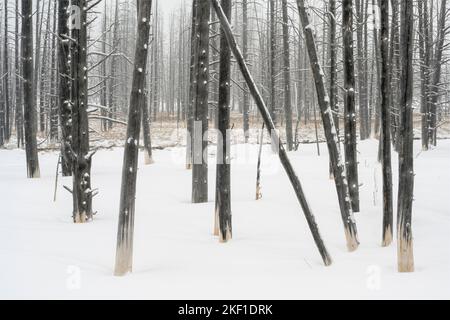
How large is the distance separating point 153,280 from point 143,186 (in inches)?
268

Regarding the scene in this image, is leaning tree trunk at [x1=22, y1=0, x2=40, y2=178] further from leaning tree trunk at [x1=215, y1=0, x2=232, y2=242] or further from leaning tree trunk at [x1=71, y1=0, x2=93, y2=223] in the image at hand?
leaning tree trunk at [x1=215, y1=0, x2=232, y2=242]

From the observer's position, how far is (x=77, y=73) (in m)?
6.61

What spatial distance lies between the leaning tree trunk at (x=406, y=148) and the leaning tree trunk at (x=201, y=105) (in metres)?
4.50

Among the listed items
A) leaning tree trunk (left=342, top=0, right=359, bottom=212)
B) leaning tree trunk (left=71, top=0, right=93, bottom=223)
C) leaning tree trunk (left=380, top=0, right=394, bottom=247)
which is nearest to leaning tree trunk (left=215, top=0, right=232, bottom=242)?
leaning tree trunk (left=342, top=0, right=359, bottom=212)

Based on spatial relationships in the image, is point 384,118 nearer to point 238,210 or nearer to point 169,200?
point 238,210

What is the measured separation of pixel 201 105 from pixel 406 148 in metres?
4.87

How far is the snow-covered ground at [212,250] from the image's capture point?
3754 mm

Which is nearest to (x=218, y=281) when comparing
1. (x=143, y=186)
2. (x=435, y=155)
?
(x=143, y=186)

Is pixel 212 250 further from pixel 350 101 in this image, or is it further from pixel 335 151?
pixel 350 101

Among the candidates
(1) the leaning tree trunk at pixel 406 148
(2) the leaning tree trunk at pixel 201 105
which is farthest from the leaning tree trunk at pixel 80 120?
(1) the leaning tree trunk at pixel 406 148

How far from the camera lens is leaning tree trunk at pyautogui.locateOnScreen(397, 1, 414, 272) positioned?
4.17 metres

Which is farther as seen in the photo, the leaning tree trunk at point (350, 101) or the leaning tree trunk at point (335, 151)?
the leaning tree trunk at point (350, 101)

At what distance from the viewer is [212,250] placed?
5156 mm

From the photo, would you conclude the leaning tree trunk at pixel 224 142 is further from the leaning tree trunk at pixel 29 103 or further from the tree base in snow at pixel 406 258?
the leaning tree trunk at pixel 29 103
